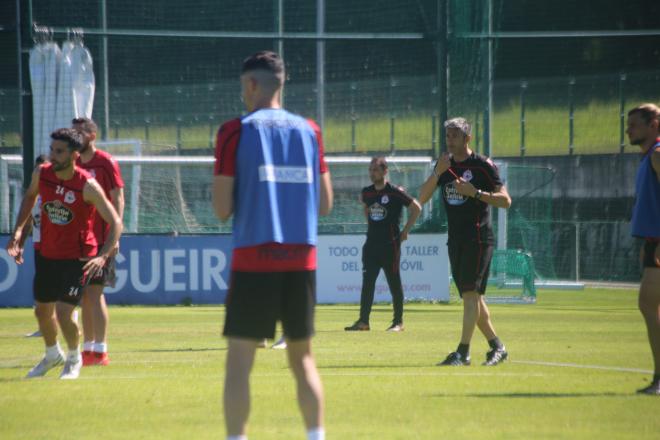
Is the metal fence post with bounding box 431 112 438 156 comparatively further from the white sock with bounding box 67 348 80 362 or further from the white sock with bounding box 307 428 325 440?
the white sock with bounding box 307 428 325 440

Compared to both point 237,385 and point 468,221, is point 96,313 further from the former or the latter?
point 237,385

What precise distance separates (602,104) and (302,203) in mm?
27750

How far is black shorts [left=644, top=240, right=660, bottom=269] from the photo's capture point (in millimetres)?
8547

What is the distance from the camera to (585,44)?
34219 mm

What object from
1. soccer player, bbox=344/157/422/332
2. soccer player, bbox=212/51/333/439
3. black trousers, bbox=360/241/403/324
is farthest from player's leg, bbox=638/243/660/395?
soccer player, bbox=344/157/422/332

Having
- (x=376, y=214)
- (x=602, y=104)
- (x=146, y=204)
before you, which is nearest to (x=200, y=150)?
(x=146, y=204)

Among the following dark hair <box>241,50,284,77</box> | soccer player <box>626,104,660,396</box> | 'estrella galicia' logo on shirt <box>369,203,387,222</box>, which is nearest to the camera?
dark hair <box>241,50,284,77</box>

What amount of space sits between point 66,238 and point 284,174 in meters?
4.22

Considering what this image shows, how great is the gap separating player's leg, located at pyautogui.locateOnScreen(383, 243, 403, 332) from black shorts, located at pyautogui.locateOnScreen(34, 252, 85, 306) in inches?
255

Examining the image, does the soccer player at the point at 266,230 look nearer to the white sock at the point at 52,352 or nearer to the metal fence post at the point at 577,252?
the white sock at the point at 52,352

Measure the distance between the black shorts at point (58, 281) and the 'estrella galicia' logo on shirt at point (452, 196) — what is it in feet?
10.9

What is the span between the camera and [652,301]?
8.62 meters

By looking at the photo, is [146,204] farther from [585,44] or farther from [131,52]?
[585,44]

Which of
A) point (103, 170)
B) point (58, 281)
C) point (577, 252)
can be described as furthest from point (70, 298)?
point (577, 252)
